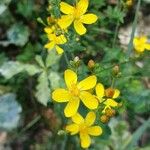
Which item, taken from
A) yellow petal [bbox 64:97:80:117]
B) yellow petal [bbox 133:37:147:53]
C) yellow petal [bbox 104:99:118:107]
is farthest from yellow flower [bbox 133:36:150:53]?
yellow petal [bbox 64:97:80:117]

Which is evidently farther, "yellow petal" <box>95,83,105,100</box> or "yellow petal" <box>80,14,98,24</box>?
"yellow petal" <box>80,14,98,24</box>

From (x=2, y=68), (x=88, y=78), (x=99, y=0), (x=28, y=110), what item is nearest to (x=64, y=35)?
(x=88, y=78)

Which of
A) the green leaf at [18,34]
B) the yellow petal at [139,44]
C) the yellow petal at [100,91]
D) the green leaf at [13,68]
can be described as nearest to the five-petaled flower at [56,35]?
the yellow petal at [100,91]

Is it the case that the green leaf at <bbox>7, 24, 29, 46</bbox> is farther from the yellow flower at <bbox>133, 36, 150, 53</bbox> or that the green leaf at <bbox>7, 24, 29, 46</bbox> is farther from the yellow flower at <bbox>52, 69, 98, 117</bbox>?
the yellow flower at <bbox>52, 69, 98, 117</bbox>

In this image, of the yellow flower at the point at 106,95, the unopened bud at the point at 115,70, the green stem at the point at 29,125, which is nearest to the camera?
the yellow flower at the point at 106,95

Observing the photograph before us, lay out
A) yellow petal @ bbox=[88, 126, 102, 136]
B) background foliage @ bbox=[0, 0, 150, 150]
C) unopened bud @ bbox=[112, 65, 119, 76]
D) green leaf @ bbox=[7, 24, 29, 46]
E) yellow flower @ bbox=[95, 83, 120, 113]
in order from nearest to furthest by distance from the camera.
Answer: yellow flower @ bbox=[95, 83, 120, 113] < unopened bud @ bbox=[112, 65, 119, 76] < yellow petal @ bbox=[88, 126, 102, 136] < background foliage @ bbox=[0, 0, 150, 150] < green leaf @ bbox=[7, 24, 29, 46]

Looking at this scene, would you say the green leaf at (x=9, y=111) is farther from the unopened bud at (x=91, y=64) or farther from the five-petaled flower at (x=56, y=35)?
the unopened bud at (x=91, y=64)

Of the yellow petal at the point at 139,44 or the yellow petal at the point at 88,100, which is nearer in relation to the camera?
the yellow petal at the point at 88,100

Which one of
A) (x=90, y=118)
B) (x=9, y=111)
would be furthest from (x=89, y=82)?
(x=9, y=111)
